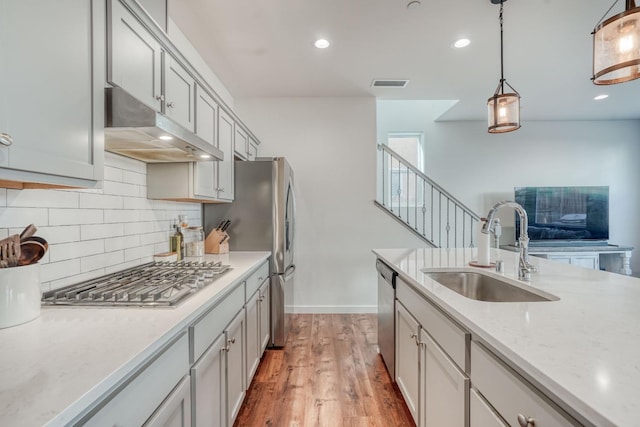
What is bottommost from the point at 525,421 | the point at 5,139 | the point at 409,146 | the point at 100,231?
the point at 525,421

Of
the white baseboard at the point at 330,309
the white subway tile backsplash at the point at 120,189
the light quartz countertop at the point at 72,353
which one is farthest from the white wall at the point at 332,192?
the light quartz countertop at the point at 72,353

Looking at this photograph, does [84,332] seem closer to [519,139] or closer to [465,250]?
[465,250]

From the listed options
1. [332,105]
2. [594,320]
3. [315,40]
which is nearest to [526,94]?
[332,105]

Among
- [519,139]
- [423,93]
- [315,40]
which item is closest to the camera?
[315,40]

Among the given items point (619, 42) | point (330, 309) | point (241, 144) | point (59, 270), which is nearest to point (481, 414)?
point (619, 42)

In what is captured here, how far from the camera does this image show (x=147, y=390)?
0.87 m

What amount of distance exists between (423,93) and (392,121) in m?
1.49

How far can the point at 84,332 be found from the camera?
3.02 feet

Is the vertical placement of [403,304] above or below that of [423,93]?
below

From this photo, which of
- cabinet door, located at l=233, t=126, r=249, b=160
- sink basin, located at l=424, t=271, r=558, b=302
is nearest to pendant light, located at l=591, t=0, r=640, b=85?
sink basin, located at l=424, t=271, r=558, b=302

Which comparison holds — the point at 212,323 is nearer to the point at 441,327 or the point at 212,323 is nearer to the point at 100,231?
the point at 100,231

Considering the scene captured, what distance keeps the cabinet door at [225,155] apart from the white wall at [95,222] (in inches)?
18.2

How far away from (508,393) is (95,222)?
74.4 inches

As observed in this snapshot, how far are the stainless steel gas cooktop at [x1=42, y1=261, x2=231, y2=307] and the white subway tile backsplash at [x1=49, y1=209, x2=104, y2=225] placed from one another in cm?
29
